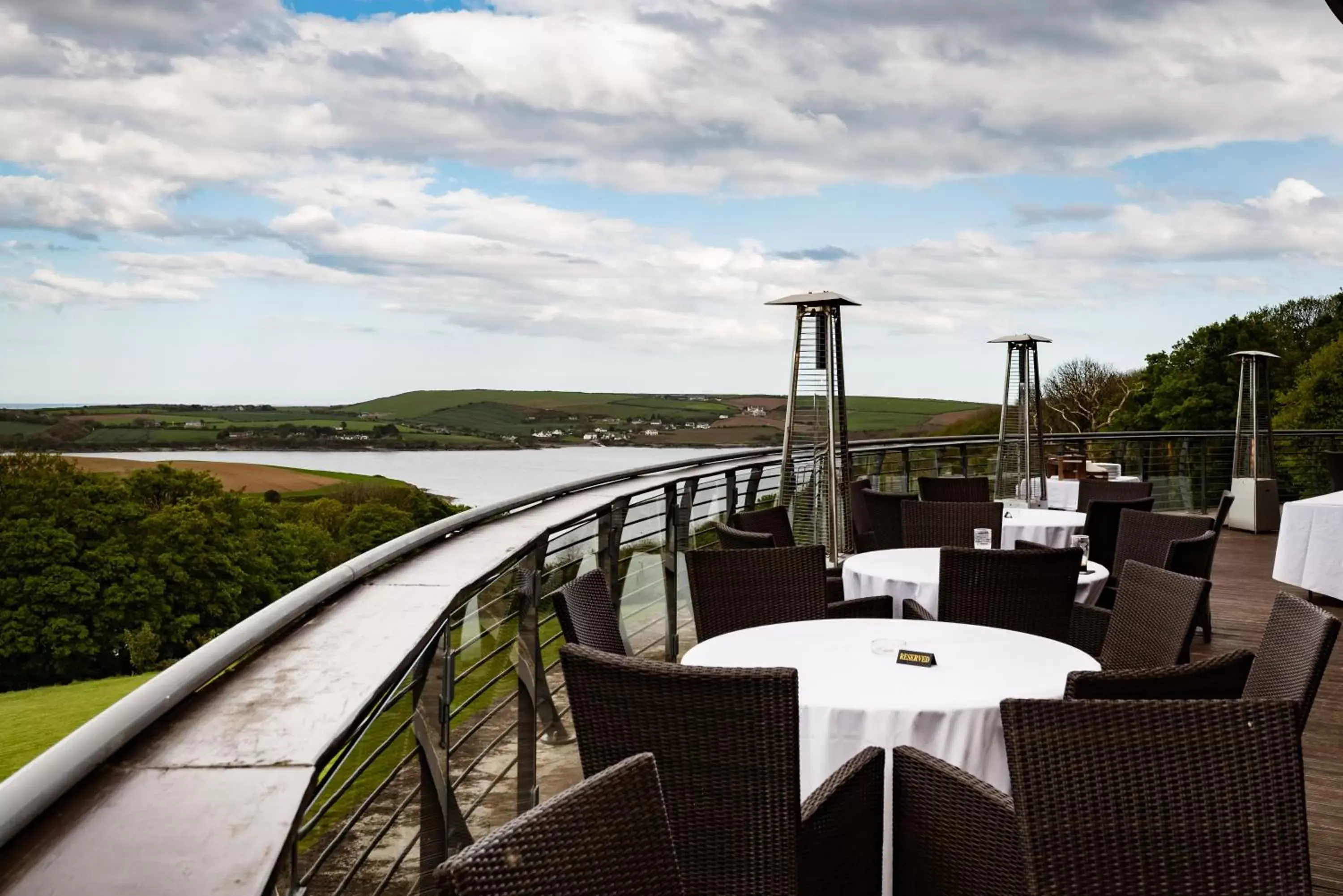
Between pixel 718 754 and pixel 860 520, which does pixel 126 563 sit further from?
pixel 718 754

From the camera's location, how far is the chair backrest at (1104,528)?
18.8 feet

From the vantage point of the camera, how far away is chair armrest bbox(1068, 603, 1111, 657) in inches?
163

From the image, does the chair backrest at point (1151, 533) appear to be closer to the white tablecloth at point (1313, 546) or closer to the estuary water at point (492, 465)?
the white tablecloth at point (1313, 546)

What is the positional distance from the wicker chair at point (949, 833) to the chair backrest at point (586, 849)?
83cm

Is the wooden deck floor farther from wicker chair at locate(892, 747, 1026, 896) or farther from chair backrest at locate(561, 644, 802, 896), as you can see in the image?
chair backrest at locate(561, 644, 802, 896)

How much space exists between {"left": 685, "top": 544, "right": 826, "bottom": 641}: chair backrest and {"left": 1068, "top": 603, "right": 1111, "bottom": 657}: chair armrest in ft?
3.46

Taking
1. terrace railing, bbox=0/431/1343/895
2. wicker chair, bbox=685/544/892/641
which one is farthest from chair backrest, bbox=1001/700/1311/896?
wicker chair, bbox=685/544/892/641

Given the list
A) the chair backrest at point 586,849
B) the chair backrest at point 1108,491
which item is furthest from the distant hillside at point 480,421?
the chair backrest at point 586,849

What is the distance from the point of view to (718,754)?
1941 millimetres

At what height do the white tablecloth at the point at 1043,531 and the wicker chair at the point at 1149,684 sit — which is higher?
the wicker chair at the point at 1149,684

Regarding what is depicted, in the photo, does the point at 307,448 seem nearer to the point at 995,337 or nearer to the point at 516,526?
the point at 995,337

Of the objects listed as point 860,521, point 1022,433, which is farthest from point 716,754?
point 1022,433

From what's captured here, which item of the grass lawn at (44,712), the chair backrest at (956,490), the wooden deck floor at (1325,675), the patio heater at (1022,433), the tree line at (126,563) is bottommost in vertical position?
the grass lawn at (44,712)

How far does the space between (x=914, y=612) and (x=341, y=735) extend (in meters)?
2.80
